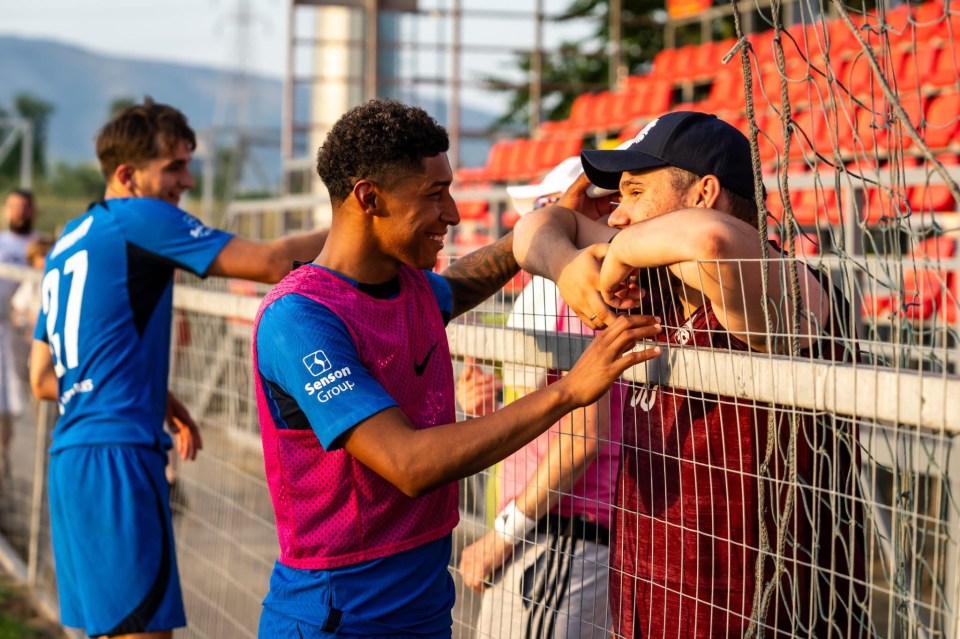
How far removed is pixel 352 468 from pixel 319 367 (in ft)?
0.80

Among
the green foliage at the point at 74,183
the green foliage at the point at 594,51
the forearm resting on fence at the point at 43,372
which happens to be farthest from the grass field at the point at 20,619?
the green foliage at the point at 74,183

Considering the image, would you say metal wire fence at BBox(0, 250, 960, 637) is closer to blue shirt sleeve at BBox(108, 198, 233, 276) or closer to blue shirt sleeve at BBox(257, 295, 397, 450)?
blue shirt sleeve at BBox(108, 198, 233, 276)

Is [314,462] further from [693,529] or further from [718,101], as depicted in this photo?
[718,101]

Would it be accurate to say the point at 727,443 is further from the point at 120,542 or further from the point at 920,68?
the point at 920,68

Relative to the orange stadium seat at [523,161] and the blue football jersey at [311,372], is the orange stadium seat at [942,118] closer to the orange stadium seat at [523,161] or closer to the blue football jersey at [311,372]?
the orange stadium seat at [523,161]

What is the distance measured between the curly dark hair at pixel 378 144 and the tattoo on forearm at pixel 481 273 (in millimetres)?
571

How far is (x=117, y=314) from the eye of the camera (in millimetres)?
3498

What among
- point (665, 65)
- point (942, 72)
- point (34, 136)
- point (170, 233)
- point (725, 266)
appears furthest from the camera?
point (34, 136)

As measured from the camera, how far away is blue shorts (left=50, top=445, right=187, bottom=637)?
11.4 feet

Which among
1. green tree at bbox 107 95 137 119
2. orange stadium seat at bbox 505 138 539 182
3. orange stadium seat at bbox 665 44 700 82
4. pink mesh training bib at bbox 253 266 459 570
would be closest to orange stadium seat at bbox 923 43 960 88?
orange stadium seat at bbox 665 44 700 82

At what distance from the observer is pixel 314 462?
2121 mm

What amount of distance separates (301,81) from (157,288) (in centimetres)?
1563

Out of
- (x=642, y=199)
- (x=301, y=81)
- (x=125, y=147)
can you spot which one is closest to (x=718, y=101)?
(x=301, y=81)

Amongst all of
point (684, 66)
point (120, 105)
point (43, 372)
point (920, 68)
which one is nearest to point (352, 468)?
point (43, 372)
